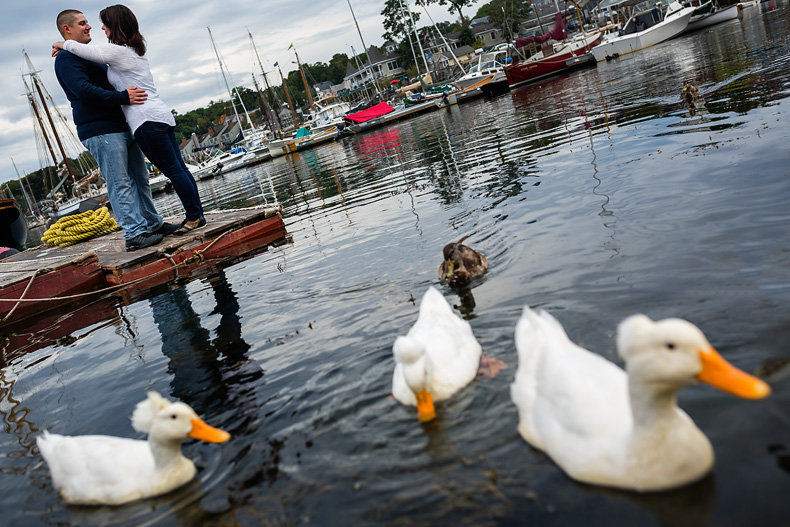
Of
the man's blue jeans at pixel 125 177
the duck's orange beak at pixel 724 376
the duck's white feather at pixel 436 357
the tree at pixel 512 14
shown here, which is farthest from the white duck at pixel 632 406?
the tree at pixel 512 14

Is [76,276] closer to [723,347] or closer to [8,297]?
[8,297]

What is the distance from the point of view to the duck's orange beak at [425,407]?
4086 millimetres

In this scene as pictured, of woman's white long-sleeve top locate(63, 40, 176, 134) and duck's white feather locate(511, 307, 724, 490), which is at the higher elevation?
woman's white long-sleeve top locate(63, 40, 176, 134)

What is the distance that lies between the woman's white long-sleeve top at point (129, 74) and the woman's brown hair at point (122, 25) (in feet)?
0.41

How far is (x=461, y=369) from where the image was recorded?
14.9ft

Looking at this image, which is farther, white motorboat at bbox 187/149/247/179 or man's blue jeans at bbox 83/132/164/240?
white motorboat at bbox 187/149/247/179

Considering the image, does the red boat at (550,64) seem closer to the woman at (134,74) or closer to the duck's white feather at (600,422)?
the woman at (134,74)

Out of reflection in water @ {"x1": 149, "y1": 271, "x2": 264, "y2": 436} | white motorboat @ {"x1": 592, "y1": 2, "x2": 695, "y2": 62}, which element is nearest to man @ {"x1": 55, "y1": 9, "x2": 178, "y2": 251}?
reflection in water @ {"x1": 149, "y1": 271, "x2": 264, "y2": 436}

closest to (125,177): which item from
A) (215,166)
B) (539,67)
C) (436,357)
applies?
(436,357)

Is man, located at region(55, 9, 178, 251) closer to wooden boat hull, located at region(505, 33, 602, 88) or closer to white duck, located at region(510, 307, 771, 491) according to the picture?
white duck, located at region(510, 307, 771, 491)

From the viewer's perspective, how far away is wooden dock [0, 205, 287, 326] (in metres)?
10.1

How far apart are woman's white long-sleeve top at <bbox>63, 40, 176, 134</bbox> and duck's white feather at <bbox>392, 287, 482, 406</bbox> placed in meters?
5.97

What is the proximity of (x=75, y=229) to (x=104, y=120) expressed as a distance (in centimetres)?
567

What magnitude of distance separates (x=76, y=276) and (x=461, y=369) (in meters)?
8.60
